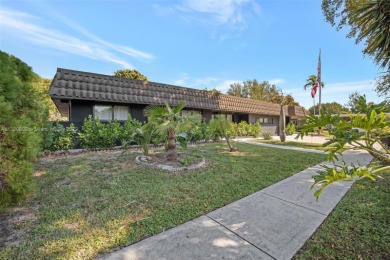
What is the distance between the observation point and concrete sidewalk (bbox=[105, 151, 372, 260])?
6.27 ft

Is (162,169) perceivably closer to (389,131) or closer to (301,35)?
(389,131)

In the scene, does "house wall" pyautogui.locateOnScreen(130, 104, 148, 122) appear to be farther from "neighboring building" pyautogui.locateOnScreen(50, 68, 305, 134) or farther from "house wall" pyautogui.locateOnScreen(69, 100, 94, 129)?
"house wall" pyautogui.locateOnScreen(69, 100, 94, 129)

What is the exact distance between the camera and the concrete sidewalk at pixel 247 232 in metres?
1.91

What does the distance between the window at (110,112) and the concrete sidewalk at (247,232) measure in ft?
29.2

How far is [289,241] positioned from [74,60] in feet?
46.9

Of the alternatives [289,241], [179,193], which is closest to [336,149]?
[289,241]

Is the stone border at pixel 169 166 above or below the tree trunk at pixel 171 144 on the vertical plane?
below

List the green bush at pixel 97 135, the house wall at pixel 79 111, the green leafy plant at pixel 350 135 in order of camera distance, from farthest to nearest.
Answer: the house wall at pixel 79 111 < the green bush at pixel 97 135 < the green leafy plant at pixel 350 135

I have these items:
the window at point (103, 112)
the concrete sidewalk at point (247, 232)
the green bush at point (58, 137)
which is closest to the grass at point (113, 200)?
the concrete sidewalk at point (247, 232)

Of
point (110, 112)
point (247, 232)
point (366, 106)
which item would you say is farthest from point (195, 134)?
point (366, 106)

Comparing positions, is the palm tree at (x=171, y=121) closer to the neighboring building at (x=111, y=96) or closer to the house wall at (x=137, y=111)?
the neighboring building at (x=111, y=96)

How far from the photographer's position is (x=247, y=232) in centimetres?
231

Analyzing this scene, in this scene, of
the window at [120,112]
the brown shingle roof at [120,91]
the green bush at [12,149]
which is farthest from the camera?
the window at [120,112]

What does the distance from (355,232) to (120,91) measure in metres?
10.2
